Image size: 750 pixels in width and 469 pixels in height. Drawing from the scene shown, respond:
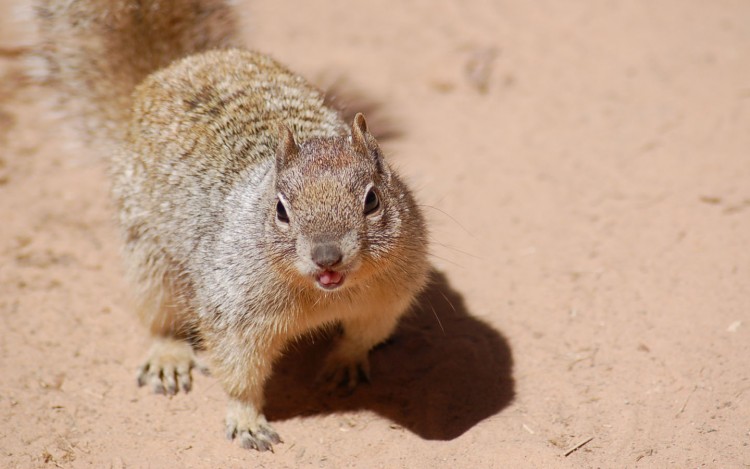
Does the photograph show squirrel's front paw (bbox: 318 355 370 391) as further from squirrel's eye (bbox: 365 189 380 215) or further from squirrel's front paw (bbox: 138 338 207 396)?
squirrel's eye (bbox: 365 189 380 215)

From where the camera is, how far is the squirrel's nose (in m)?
3.57

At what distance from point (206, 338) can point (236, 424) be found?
1.74 ft

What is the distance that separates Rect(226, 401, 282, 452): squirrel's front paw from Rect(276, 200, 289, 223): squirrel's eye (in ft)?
4.15

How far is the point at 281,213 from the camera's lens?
3967 millimetres

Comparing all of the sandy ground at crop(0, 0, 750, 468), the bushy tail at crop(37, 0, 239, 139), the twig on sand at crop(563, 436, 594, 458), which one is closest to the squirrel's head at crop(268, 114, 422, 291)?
the sandy ground at crop(0, 0, 750, 468)

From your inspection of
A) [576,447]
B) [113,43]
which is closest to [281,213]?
[576,447]

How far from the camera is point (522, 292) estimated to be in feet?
18.0

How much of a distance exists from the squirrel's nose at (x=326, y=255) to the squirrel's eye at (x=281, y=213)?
389 millimetres

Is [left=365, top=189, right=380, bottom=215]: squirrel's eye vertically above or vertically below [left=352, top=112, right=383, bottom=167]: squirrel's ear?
below

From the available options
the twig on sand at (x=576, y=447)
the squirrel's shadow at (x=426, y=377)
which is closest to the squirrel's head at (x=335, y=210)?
the squirrel's shadow at (x=426, y=377)

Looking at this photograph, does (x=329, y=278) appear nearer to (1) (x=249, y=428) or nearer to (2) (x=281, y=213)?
(2) (x=281, y=213)

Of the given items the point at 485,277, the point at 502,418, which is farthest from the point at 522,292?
the point at 502,418

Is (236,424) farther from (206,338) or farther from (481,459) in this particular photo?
(481,459)

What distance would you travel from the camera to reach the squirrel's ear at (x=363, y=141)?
412 cm
